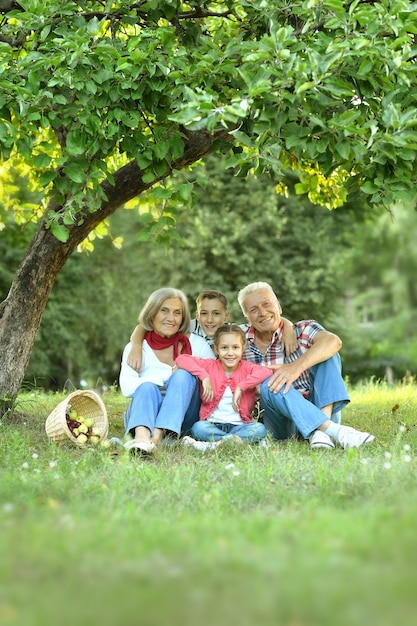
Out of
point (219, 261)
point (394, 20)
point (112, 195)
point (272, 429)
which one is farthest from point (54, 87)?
point (219, 261)

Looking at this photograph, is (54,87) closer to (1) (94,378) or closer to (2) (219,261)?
(2) (219,261)

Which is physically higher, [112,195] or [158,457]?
[112,195]

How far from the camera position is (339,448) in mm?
5723

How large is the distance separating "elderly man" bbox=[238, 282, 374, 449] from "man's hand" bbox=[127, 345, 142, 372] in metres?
0.80

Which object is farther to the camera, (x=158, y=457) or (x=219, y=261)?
(x=219, y=261)

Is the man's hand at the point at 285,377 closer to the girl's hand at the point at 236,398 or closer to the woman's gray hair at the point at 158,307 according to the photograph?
the girl's hand at the point at 236,398

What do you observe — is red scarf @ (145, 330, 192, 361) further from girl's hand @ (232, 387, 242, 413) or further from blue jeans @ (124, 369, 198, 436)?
girl's hand @ (232, 387, 242, 413)

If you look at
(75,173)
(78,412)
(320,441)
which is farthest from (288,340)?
(75,173)

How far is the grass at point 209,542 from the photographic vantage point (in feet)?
7.32

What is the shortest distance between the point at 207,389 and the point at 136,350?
0.70m

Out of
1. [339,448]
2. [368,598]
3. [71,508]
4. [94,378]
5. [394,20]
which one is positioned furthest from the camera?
[94,378]

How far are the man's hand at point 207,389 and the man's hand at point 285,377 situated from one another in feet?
1.38

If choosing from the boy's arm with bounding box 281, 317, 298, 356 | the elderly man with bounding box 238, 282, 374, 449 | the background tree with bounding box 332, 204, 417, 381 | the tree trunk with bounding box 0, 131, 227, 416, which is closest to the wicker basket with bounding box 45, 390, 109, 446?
the tree trunk with bounding box 0, 131, 227, 416

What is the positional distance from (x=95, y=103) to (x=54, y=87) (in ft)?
0.99
